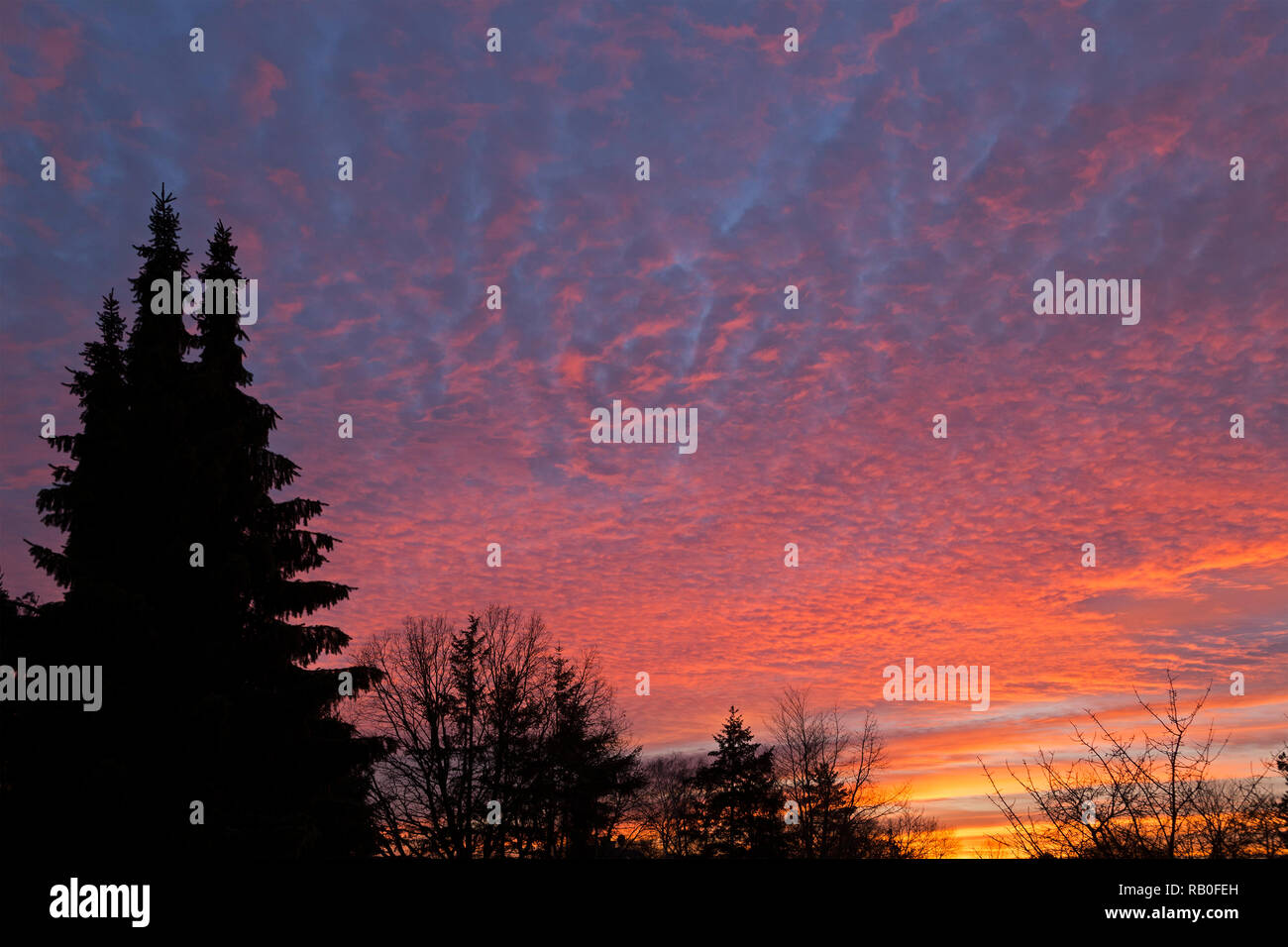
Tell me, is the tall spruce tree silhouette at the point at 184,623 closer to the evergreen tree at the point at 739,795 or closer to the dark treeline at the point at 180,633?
the dark treeline at the point at 180,633

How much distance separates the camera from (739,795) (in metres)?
53.2

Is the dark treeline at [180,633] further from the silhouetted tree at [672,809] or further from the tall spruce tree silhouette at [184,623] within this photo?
the silhouetted tree at [672,809]

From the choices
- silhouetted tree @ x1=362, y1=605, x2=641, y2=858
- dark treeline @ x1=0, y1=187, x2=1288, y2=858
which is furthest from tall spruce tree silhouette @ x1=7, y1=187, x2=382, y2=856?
silhouetted tree @ x1=362, y1=605, x2=641, y2=858

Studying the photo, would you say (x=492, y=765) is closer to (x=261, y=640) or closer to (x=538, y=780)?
(x=538, y=780)

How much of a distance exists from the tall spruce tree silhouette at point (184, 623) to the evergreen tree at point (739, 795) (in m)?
38.9

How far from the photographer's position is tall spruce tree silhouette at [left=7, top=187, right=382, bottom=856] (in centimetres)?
1520

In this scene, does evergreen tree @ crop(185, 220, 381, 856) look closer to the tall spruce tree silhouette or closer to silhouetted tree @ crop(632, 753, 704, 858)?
the tall spruce tree silhouette

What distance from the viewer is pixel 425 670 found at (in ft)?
132

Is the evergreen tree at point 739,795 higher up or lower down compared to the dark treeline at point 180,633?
lower down

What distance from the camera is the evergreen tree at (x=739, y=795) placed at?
51.8m

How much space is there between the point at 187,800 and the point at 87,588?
451 cm

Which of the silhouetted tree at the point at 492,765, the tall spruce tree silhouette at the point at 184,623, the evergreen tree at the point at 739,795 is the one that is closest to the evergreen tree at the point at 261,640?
the tall spruce tree silhouette at the point at 184,623

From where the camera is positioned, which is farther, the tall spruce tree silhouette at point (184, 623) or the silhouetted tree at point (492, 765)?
the silhouetted tree at point (492, 765)
